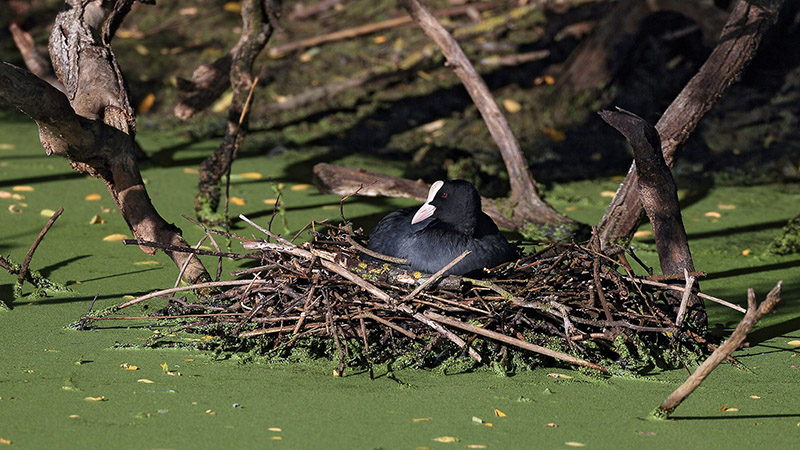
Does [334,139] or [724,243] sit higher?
[334,139]

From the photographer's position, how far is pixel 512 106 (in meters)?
8.55

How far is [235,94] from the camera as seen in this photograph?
581 cm

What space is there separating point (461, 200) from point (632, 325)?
905 millimetres

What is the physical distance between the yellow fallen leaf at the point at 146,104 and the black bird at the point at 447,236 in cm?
503

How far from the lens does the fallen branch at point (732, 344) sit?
2.79m

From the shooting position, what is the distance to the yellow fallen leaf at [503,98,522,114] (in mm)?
8523

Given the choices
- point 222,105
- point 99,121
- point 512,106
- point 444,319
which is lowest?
point 444,319

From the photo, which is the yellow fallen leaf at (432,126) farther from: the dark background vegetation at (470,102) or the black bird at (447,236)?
the black bird at (447,236)

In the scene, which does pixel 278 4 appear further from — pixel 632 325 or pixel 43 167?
pixel 632 325

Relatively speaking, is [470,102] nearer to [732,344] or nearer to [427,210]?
[427,210]

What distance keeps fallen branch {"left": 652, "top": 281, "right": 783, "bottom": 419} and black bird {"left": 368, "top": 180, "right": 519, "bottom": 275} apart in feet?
3.49

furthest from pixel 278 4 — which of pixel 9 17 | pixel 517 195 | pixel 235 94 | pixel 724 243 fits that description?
pixel 9 17

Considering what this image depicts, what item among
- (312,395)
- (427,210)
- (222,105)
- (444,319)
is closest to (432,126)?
(222,105)

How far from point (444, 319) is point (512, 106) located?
513 centimetres
